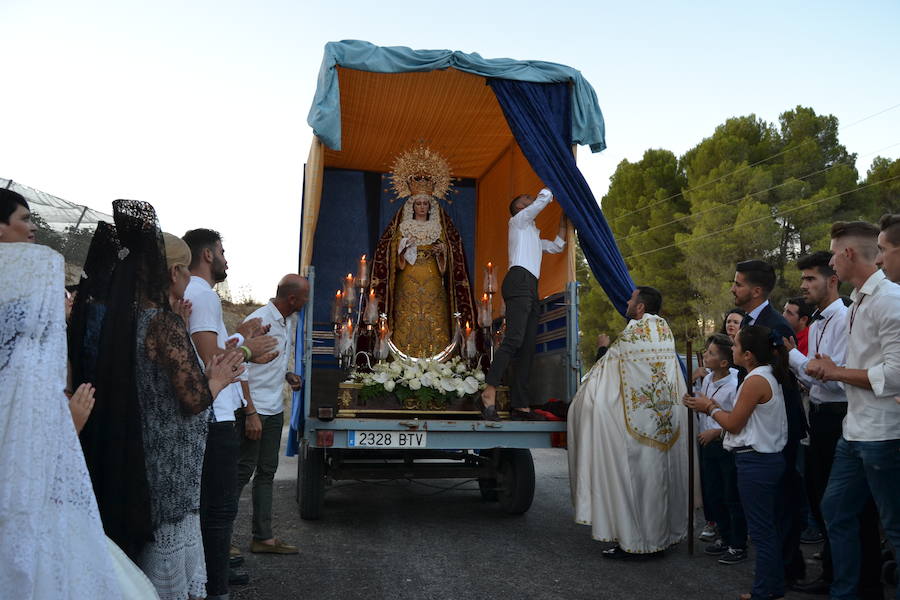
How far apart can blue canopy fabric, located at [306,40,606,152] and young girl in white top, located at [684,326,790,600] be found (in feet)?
10.3

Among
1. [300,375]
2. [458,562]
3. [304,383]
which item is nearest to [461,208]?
[300,375]

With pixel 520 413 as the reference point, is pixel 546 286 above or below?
above

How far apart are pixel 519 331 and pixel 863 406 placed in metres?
3.13

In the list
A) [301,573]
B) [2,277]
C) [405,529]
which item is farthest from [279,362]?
[2,277]

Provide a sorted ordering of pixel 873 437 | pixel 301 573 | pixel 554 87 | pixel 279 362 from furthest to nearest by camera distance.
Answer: pixel 554 87 < pixel 279 362 < pixel 301 573 < pixel 873 437

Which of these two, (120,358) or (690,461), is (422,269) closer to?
(690,461)

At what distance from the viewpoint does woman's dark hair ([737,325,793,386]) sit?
4039 mm

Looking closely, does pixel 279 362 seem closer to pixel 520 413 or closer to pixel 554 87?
pixel 520 413

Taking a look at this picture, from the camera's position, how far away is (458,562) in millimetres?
4812

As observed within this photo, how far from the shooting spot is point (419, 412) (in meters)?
5.96

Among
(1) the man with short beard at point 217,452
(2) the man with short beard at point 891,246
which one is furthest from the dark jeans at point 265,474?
(2) the man with short beard at point 891,246

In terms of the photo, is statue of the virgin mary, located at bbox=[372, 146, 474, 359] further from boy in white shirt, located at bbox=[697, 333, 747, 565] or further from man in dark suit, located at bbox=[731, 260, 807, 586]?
man in dark suit, located at bbox=[731, 260, 807, 586]

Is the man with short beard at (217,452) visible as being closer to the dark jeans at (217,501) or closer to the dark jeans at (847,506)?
the dark jeans at (217,501)

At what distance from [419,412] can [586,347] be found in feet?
74.5
